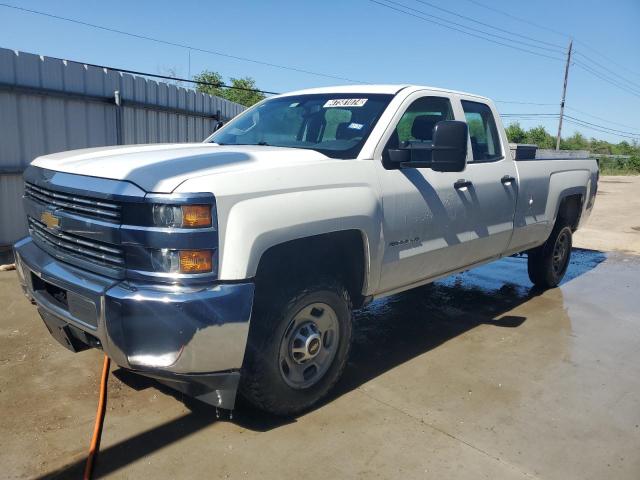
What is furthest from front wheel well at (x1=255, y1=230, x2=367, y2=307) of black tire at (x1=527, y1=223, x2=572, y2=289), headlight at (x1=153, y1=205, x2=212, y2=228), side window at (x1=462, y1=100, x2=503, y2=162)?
black tire at (x1=527, y1=223, x2=572, y2=289)

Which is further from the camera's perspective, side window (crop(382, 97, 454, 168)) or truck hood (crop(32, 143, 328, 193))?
side window (crop(382, 97, 454, 168))

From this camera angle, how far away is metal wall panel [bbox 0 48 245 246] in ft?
21.6

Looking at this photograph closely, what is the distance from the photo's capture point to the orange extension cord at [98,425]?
2660 millimetres

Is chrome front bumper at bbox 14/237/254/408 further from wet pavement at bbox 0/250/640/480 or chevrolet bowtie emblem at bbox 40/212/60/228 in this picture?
wet pavement at bbox 0/250/640/480

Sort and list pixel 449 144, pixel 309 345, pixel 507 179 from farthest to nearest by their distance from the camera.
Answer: pixel 507 179 < pixel 449 144 < pixel 309 345

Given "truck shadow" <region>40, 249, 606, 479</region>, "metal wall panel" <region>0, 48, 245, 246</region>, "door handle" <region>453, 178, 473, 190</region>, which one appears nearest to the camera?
"truck shadow" <region>40, 249, 606, 479</region>

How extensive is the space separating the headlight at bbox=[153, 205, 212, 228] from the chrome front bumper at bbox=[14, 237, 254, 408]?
301 mm

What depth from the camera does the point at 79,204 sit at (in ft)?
9.32

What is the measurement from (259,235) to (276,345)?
68 centimetres

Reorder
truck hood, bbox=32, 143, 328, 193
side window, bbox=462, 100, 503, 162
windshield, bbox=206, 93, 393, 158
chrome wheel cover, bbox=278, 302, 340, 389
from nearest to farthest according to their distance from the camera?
truck hood, bbox=32, 143, 328, 193, chrome wheel cover, bbox=278, 302, 340, 389, windshield, bbox=206, 93, 393, 158, side window, bbox=462, 100, 503, 162

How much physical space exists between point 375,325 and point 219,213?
109 inches

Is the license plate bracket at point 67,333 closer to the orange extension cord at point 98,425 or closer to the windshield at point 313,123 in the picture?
the orange extension cord at point 98,425

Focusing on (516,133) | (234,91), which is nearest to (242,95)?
(234,91)

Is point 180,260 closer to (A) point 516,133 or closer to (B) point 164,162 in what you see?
(B) point 164,162
